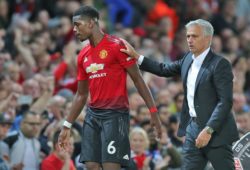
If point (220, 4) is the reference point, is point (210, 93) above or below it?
below

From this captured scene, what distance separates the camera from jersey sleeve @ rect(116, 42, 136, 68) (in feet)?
30.7

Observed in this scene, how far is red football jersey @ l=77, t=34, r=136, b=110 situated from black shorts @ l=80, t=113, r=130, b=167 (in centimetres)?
16

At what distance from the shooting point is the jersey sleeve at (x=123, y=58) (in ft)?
30.7

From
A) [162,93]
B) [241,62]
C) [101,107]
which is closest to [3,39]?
[162,93]

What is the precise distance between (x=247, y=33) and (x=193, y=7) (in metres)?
1.29

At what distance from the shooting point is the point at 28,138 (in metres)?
11.8

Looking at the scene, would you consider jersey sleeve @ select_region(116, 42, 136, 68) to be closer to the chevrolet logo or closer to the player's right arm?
the chevrolet logo

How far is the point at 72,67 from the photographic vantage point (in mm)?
14531

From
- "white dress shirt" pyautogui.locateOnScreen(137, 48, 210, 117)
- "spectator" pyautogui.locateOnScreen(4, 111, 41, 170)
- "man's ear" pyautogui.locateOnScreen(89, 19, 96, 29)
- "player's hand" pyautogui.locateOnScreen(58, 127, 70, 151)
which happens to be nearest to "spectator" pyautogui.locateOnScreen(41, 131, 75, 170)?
"spectator" pyautogui.locateOnScreen(4, 111, 41, 170)

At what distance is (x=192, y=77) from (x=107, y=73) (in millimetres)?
843

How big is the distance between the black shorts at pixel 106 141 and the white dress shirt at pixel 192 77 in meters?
0.68

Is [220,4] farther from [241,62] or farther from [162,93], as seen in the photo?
[162,93]

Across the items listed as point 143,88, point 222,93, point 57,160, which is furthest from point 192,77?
point 57,160

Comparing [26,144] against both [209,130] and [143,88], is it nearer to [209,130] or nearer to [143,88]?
[143,88]
